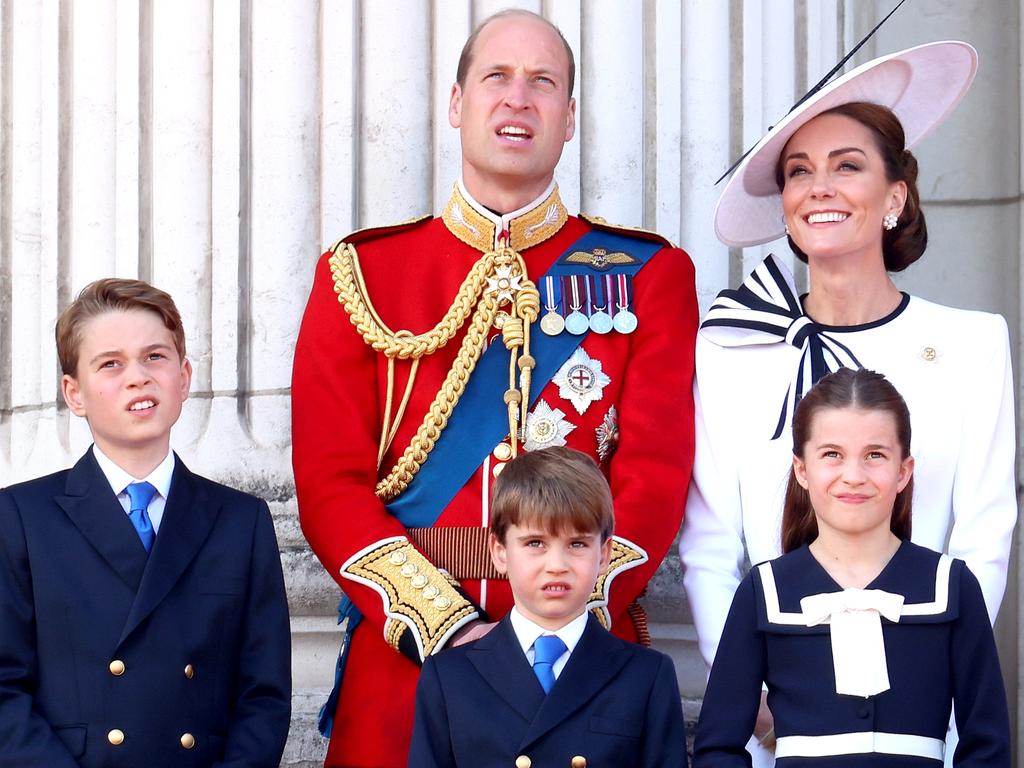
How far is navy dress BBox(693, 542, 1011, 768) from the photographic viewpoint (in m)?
3.17

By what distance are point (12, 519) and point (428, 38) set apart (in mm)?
1947

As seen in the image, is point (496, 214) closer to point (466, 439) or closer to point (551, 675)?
point (466, 439)

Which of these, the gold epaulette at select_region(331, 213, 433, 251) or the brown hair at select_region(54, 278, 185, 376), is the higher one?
the gold epaulette at select_region(331, 213, 433, 251)

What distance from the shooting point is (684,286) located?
4012mm

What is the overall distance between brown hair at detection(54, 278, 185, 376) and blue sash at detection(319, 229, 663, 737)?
611 millimetres

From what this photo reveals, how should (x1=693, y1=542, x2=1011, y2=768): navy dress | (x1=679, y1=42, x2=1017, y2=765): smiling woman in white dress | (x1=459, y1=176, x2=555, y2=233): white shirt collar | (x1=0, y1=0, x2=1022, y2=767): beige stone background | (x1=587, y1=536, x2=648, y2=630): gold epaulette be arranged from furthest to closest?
(x1=0, y1=0, x2=1022, y2=767): beige stone background
(x1=459, y1=176, x2=555, y2=233): white shirt collar
(x1=679, y1=42, x2=1017, y2=765): smiling woman in white dress
(x1=587, y1=536, x2=648, y2=630): gold epaulette
(x1=693, y1=542, x2=1011, y2=768): navy dress

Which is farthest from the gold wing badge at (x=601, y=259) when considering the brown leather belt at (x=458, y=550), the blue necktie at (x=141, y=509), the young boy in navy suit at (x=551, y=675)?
the blue necktie at (x=141, y=509)

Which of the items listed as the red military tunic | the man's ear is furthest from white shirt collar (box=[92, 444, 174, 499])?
the man's ear

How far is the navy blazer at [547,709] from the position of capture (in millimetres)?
3186

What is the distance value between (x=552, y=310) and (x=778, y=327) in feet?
1.62

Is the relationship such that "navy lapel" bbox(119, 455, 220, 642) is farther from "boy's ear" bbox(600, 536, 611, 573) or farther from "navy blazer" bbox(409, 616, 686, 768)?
"boy's ear" bbox(600, 536, 611, 573)

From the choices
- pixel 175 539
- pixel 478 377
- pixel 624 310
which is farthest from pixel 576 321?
pixel 175 539

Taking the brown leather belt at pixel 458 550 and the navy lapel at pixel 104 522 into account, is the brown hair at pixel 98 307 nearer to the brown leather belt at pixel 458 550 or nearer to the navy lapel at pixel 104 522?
the navy lapel at pixel 104 522

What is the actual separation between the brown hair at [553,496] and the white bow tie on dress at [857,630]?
0.42 meters
